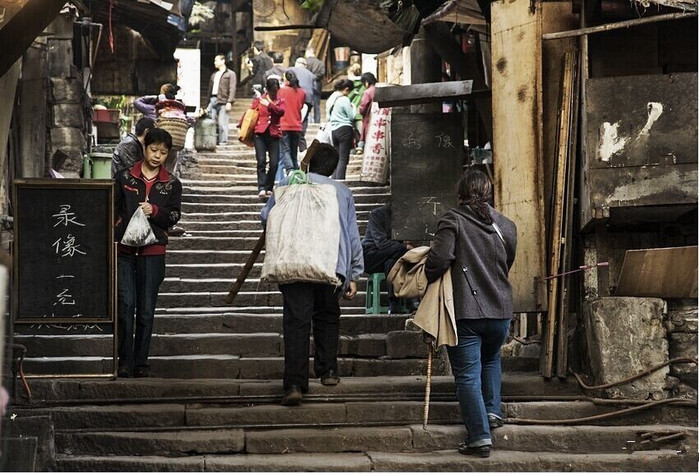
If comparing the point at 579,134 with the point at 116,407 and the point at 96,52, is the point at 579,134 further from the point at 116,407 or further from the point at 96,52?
the point at 96,52

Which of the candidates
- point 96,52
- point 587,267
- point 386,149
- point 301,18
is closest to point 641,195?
point 587,267

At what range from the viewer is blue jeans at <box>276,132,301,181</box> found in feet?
59.0

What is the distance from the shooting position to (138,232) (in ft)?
32.1

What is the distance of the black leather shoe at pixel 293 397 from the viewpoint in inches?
347

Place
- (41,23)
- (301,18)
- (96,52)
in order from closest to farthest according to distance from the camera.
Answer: (41,23), (301,18), (96,52)

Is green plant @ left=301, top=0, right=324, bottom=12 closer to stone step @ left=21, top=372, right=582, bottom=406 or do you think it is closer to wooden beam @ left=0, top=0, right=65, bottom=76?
wooden beam @ left=0, top=0, right=65, bottom=76

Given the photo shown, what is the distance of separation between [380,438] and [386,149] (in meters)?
9.90

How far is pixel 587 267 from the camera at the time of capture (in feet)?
31.8

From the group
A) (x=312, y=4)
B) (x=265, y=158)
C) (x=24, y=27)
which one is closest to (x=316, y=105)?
(x=265, y=158)

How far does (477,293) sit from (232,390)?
2.21 meters

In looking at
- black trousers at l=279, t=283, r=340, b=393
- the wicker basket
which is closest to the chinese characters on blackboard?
black trousers at l=279, t=283, r=340, b=393

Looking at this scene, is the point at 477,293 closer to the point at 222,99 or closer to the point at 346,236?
the point at 346,236

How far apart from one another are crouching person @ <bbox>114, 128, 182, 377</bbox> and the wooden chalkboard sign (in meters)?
3.23

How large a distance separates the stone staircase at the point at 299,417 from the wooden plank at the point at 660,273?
0.88 meters
